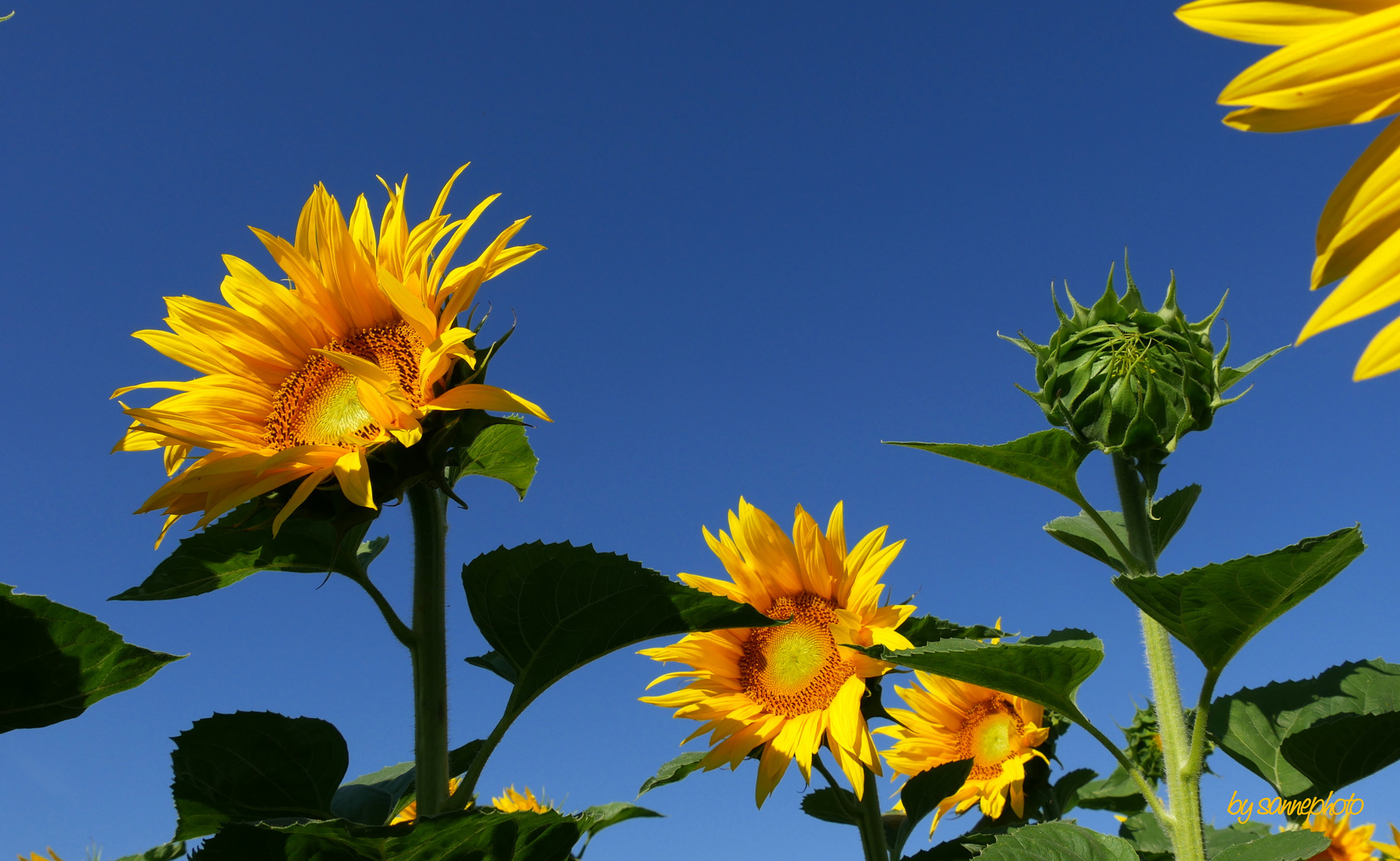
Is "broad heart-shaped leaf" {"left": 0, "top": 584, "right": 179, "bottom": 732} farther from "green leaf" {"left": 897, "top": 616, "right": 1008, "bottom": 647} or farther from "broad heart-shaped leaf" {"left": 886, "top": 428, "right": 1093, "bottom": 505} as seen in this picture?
"green leaf" {"left": 897, "top": 616, "right": 1008, "bottom": 647}

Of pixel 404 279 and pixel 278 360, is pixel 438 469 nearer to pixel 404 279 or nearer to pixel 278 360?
pixel 404 279

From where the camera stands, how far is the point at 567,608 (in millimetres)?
2045

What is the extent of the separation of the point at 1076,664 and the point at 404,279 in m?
1.69

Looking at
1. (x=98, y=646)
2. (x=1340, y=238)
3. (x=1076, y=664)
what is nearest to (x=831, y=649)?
(x=1076, y=664)

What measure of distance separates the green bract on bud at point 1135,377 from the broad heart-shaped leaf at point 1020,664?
49 cm

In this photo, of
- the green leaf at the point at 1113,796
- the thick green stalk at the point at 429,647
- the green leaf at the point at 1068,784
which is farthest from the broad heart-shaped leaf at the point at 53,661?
the green leaf at the point at 1113,796

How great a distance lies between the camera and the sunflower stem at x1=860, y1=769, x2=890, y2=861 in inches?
109

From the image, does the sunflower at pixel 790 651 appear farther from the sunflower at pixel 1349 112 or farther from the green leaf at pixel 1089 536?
the sunflower at pixel 1349 112

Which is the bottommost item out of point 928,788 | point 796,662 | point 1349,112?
point 928,788

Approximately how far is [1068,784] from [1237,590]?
244 centimetres

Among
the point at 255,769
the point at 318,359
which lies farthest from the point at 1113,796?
the point at 318,359

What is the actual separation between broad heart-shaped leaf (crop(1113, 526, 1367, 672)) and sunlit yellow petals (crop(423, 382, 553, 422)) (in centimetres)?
121

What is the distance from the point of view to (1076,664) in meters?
2.11

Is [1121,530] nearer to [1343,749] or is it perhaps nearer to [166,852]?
[1343,749]
